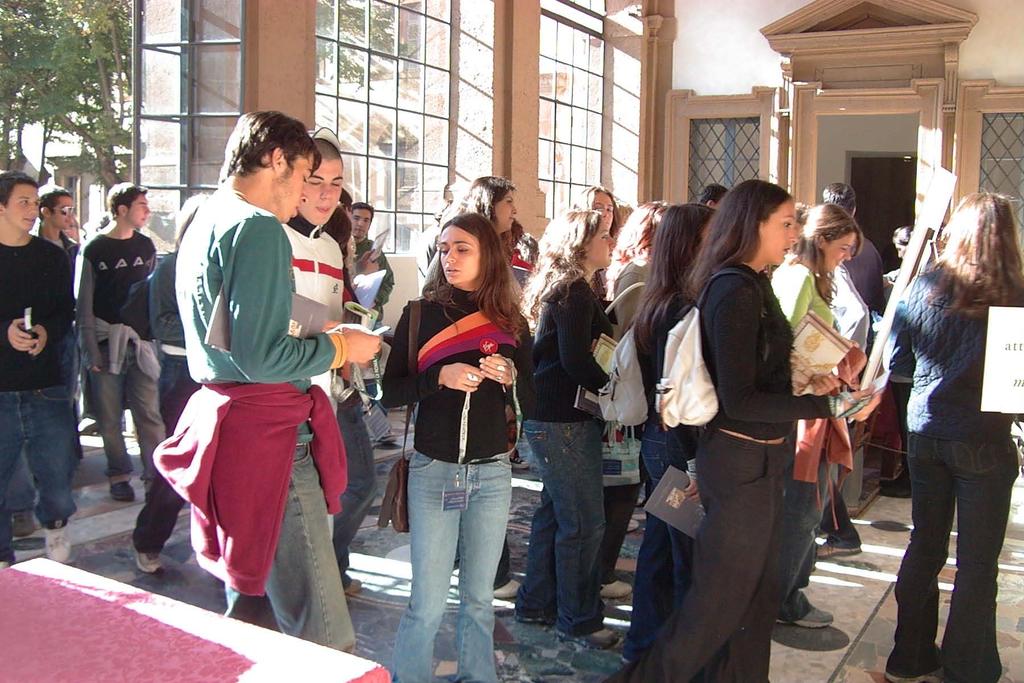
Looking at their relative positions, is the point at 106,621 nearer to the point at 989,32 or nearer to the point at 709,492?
the point at 709,492

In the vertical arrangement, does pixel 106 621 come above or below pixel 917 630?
above

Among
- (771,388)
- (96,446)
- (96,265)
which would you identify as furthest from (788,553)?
(96,446)

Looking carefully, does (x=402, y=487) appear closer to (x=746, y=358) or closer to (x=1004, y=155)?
(x=746, y=358)

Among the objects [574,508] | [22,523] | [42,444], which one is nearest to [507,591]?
[574,508]

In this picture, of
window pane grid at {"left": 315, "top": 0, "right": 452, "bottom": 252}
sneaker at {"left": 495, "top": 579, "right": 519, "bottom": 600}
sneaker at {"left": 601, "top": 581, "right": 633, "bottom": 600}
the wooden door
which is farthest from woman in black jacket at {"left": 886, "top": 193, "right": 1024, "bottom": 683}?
the wooden door

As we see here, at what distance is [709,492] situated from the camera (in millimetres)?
3102

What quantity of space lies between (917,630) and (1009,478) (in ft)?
2.09

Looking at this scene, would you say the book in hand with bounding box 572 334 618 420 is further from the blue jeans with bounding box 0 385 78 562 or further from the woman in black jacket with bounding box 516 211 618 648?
the blue jeans with bounding box 0 385 78 562

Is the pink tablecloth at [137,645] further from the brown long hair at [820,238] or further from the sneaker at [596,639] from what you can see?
the brown long hair at [820,238]

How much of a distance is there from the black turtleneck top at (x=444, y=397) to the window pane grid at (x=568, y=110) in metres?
9.32

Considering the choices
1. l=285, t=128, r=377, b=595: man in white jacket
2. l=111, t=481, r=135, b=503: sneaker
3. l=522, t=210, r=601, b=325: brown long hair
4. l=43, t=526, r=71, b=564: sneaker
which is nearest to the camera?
l=285, t=128, r=377, b=595: man in white jacket

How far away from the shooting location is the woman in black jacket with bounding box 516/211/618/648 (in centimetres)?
372

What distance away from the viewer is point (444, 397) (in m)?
3.14

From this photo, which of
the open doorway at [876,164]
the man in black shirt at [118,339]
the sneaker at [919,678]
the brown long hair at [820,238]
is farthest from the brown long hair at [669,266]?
the open doorway at [876,164]
